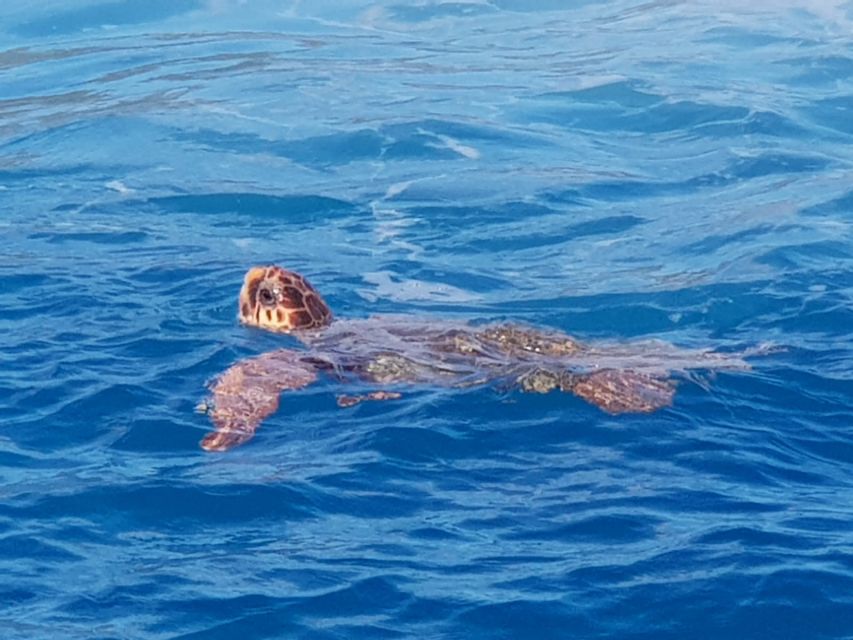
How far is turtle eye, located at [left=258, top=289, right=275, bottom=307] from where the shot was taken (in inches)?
412

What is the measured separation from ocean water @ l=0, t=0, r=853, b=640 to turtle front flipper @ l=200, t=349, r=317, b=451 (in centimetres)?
12

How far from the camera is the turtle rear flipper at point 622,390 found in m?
8.97

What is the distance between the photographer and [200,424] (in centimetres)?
887

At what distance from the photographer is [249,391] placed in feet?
29.8

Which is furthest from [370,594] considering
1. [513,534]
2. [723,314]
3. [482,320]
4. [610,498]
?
[723,314]

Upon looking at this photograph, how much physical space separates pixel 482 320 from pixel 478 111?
789 cm

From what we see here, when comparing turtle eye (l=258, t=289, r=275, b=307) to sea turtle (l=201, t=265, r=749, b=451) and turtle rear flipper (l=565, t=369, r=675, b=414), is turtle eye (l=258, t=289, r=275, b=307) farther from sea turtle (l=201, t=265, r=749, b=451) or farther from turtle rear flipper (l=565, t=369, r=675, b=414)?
turtle rear flipper (l=565, t=369, r=675, b=414)

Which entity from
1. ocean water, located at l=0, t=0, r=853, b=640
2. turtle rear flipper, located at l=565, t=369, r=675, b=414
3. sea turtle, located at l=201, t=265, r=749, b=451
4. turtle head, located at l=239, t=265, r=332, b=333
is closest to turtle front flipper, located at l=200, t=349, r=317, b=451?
sea turtle, located at l=201, t=265, r=749, b=451

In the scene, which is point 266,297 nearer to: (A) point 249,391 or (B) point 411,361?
(B) point 411,361

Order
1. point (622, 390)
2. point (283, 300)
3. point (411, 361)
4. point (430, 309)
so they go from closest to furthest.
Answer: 1. point (622, 390)
2. point (411, 361)
3. point (283, 300)
4. point (430, 309)

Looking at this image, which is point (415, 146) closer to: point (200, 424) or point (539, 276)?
point (539, 276)

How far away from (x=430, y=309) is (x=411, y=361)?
2227 millimetres

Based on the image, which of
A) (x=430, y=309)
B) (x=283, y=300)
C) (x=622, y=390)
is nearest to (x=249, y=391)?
(x=283, y=300)

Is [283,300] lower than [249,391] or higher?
higher
